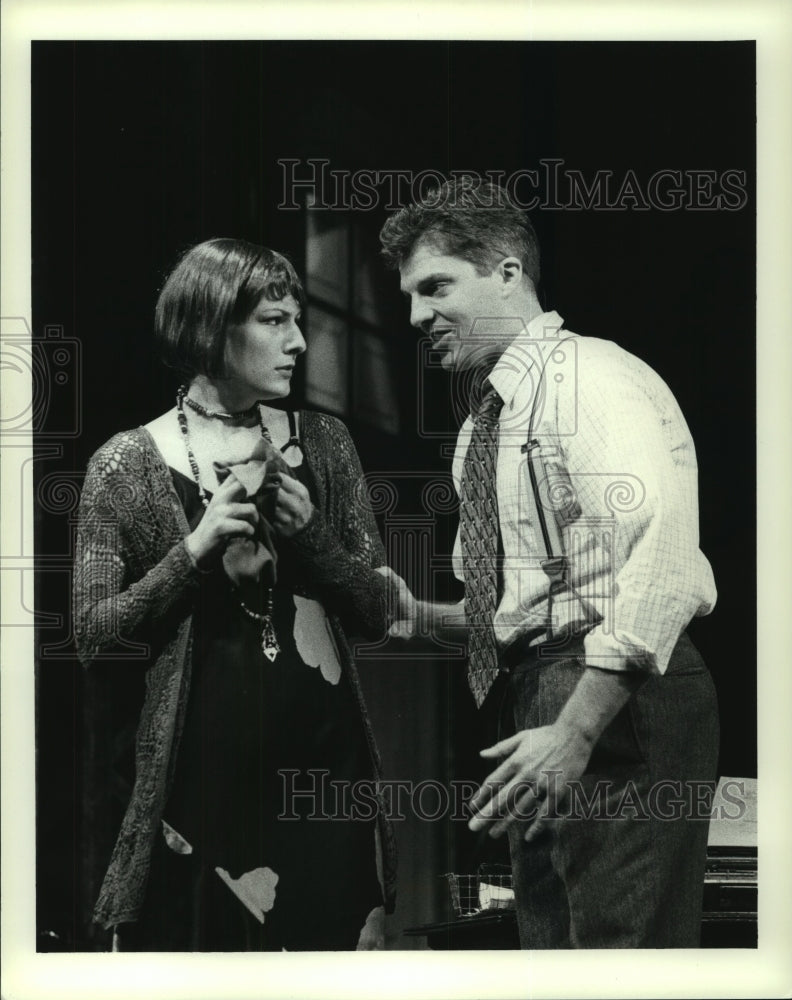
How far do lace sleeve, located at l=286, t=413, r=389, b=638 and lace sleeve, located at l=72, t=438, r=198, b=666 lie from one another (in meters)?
0.34

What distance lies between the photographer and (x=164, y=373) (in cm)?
322

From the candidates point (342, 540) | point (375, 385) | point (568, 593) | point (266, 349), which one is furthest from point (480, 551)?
point (266, 349)

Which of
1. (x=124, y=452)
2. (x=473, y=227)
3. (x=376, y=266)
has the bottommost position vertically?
(x=124, y=452)

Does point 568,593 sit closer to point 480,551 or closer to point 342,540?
point 480,551

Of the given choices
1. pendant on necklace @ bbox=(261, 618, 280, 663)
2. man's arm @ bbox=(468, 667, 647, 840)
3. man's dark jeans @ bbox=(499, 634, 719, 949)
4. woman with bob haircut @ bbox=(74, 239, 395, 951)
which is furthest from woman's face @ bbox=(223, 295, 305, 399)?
man's arm @ bbox=(468, 667, 647, 840)

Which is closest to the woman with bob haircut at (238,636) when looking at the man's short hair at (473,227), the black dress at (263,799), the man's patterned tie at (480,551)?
the black dress at (263,799)

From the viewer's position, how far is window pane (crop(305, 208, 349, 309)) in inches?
125

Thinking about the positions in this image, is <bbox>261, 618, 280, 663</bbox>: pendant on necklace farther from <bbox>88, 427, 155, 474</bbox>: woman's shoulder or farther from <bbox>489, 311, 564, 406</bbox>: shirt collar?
<bbox>489, 311, 564, 406</bbox>: shirt collar

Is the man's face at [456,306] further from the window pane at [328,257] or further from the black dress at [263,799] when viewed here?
the black dress at [263,799]

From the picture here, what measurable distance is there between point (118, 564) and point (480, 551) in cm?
98

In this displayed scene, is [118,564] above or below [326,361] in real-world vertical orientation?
below

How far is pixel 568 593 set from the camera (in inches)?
123

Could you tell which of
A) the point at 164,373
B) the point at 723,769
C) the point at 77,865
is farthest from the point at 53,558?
the point at 723,769

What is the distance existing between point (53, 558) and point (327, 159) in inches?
52.2
